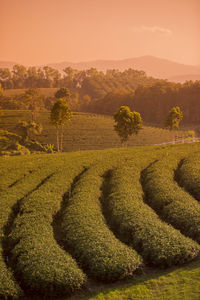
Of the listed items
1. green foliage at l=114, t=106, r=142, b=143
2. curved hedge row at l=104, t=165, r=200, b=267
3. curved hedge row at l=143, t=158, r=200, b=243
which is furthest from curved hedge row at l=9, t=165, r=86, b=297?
green foliage at l=114, t=106, r=142, b=143

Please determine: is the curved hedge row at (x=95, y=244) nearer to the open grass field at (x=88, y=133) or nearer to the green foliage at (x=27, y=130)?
the open grass field at (x=88, y=133)

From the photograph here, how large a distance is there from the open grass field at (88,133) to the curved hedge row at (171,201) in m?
61.9

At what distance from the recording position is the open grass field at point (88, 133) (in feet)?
327

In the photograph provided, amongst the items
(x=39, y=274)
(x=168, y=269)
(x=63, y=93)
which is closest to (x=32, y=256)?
(x=39, y=274)

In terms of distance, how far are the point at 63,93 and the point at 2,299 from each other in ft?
401

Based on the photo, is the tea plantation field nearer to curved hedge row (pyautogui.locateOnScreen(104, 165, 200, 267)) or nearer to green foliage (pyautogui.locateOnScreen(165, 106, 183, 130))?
curved hedge row (pyautogui.locateOnScreen(104, 165, 200, 267))

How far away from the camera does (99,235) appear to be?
778 inches

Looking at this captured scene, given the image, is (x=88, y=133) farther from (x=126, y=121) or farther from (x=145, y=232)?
(x=145, y=232)

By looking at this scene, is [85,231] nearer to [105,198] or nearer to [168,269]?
[168,269]

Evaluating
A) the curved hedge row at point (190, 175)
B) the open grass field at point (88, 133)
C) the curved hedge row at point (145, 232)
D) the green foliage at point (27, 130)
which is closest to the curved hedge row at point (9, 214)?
the curved hedge row at point (145, 232)

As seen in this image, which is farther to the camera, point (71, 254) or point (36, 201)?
point (36, 201)

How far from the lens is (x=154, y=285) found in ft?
56.1

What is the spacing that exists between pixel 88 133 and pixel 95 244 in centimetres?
9067

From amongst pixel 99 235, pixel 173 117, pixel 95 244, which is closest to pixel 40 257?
pixel 95 244
